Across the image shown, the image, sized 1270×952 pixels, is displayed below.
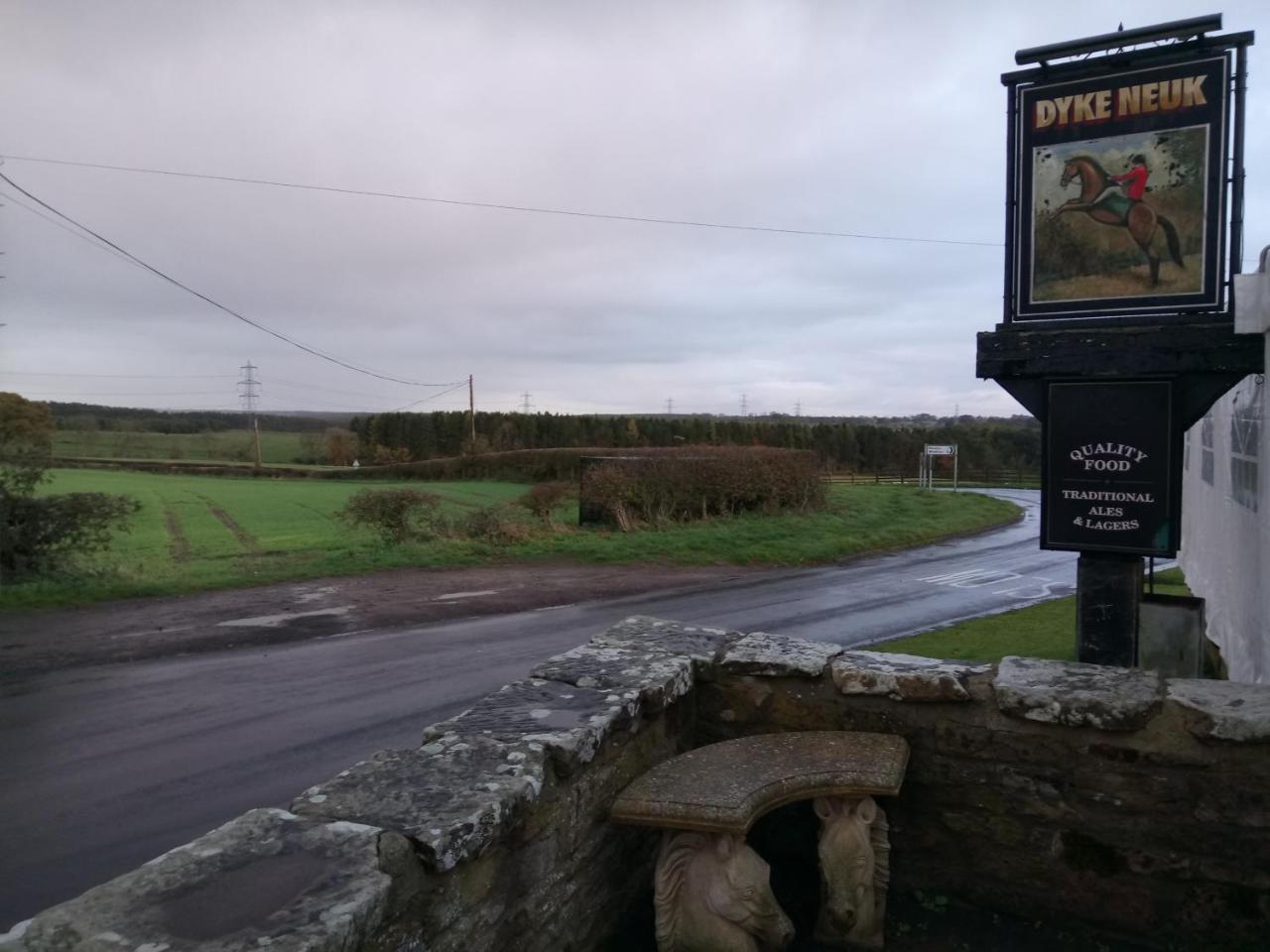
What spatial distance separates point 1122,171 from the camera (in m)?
5.79

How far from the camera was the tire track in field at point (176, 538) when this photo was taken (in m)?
19.6

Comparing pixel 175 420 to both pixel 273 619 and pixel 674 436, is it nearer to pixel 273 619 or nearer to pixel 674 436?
pixel 674 436

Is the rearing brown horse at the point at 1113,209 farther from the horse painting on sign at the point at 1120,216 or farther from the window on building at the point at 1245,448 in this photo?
the window on building at the point at 1245,448

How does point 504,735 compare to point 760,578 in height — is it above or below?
above

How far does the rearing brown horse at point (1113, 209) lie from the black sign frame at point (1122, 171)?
0.06m

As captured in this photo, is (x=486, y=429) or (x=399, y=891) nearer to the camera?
(x=399, y=891)

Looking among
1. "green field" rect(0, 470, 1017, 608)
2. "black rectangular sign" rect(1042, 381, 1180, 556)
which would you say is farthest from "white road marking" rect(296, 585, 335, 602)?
"black rectangular sign" rect(1042, 381, 1180, 556)

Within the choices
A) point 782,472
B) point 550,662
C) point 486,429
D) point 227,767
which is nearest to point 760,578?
point 782,472

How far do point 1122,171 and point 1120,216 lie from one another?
290 mm

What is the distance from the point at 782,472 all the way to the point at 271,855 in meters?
23.2

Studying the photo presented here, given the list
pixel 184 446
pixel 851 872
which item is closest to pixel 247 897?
pixel 851 872

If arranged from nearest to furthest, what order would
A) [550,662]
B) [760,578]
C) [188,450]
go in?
[550,662] → [760,578] → [188,450]

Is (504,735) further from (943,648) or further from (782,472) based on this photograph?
(782,472)

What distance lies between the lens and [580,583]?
15.0 metres
